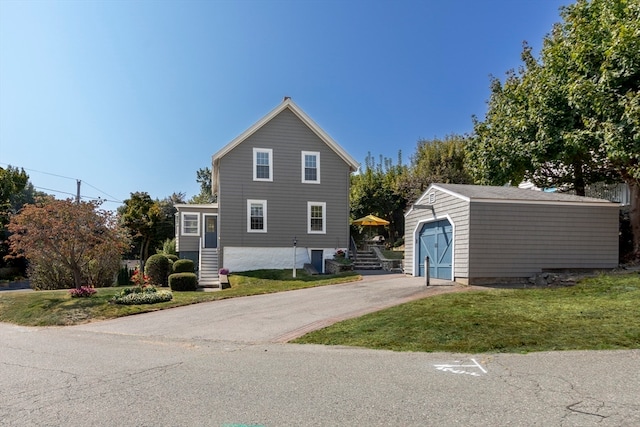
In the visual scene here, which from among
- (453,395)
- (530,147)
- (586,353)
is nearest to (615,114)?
(530,147)

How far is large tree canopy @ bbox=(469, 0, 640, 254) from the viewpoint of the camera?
13.2 m

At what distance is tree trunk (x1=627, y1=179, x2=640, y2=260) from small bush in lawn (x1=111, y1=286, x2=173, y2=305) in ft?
57.3

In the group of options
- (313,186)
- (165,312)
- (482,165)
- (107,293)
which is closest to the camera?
(165,312)

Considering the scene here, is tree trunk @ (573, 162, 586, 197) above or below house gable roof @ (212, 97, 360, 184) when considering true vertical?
below

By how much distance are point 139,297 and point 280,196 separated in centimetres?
1041

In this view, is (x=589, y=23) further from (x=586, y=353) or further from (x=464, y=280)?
(x=586, y=353)

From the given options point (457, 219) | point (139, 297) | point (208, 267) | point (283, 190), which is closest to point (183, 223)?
point (208, 267)

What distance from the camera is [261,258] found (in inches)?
863

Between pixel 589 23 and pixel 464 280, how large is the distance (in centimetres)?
1096

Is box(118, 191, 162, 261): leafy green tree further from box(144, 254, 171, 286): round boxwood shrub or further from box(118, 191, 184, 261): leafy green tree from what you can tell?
box(144, 254, 171, 286): round boxwood shrub

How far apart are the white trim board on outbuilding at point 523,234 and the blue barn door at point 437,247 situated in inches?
3.1

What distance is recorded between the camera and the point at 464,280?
13.9 metres

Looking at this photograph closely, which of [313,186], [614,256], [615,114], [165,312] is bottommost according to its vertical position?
[165,312]

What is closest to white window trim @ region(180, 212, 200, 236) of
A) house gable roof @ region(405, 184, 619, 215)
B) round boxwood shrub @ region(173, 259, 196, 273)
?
round boxwood shrub @ region(173, 259, 196, 273)
